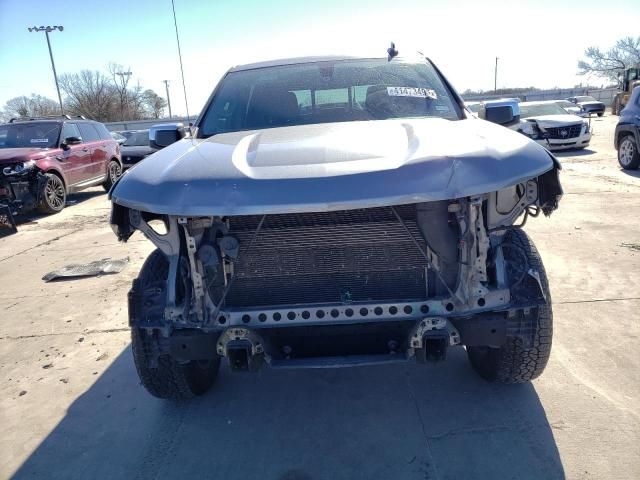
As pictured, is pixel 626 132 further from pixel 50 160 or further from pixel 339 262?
pixel 50 160

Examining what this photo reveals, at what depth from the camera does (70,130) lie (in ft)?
35.5

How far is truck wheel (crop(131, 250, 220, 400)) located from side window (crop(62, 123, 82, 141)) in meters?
9.38

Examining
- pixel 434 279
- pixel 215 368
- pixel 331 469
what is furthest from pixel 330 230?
pixel 215 368

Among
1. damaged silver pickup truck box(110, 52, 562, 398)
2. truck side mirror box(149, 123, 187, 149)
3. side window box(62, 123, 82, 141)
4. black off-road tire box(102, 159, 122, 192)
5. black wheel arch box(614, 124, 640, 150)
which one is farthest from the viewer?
black off-road tire box(102, 159, 122, 192)

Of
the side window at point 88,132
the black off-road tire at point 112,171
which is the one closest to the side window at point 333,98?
the side window at point 88,132

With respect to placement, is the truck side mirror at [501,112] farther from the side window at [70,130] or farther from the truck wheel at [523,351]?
the side window at [70,130]

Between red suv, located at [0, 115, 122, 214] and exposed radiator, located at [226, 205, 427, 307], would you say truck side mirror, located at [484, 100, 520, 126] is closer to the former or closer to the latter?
exposed radiator, located at [226, 205, 427, 307]

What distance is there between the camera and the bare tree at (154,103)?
59.8 metres

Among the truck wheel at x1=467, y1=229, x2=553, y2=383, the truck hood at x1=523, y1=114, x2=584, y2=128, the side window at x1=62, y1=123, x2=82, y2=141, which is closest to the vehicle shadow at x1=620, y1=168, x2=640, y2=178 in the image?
the truck hood at x1=523, y1=114, x2=584, y2=128

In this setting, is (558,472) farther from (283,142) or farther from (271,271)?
(283,142)

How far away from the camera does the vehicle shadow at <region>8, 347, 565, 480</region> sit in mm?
2307

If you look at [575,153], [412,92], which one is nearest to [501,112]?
[412,92]

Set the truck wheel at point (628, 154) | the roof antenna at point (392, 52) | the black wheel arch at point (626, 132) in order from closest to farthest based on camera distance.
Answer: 1. the roof antenna at point (392, 52)
2. the black wheel arch at point (626, 132)
3. the truck wheel at point (628, 154)

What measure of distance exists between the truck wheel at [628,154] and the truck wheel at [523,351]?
897cm
